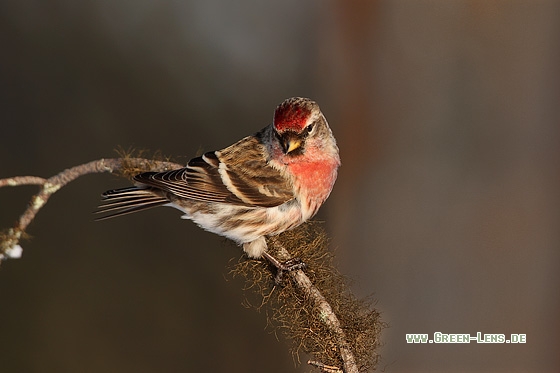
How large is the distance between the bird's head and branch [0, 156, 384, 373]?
15cm

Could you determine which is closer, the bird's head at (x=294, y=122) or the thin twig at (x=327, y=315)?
the thin twig at (x=327, y=315)

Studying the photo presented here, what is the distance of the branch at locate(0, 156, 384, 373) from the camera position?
86 cm

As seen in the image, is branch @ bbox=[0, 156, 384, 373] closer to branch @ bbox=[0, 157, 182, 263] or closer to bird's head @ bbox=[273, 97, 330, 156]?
branch @ bbox=[0, 157, 182, 263]

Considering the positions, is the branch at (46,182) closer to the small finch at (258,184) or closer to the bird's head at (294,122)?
the small finch at (258,184)

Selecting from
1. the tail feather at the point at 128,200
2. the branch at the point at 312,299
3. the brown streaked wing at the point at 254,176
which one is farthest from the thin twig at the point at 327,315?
the tail feather at the point at 128,200

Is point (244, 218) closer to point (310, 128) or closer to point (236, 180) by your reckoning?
point (236, 180)

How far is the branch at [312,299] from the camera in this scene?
2.81 feet

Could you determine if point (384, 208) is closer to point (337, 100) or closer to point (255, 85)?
point (337, 100)

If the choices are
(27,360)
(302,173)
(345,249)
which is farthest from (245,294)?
(302,173)

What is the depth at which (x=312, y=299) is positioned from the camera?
922 millimetres

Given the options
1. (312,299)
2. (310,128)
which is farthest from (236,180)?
(312,299)

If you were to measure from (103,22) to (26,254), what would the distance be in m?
0.82

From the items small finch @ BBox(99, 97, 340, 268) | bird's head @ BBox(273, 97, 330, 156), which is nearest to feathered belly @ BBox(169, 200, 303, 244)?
small finch @ BBox(99, 97, 340, 268)

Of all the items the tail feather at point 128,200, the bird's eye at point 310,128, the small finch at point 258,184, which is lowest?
the tail feather at point 128,200
